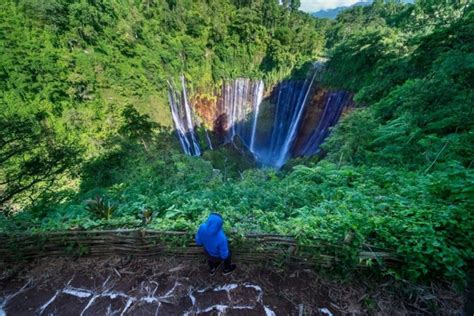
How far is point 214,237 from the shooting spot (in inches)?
96.3

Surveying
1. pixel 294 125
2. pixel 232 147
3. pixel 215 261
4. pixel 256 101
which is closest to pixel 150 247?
pixel 215 261

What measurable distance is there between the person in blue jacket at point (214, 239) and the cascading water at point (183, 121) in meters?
17.6

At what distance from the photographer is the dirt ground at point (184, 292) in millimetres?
2273

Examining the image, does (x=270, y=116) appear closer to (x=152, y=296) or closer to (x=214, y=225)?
(x=214, y=225)

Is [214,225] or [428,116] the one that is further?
[428,116]

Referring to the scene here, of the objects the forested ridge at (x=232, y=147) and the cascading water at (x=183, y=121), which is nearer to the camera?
the forested ridge at (x=232, y=147)

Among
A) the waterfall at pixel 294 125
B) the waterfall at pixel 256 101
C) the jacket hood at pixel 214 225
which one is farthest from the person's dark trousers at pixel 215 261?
the waterfall at pixel 256 101

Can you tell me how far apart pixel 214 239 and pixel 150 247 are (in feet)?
3.26

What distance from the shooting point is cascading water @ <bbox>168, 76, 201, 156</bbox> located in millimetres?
20109

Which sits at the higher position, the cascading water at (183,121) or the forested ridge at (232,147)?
the forested ridge at (232,147)

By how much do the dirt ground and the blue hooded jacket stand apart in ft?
1.41

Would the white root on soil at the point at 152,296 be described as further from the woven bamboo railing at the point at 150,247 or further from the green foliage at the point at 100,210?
the green foliage at the point at 100,210

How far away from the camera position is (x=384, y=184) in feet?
13.0

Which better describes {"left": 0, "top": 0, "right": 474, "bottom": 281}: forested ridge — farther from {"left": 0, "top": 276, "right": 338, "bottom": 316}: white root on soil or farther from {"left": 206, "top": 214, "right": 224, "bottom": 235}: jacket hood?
{"left": 0, "top": 276, "right": 338, "bottom": 316}: white root on soil
